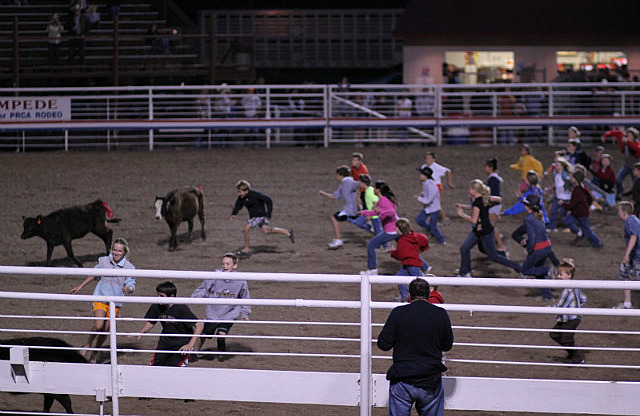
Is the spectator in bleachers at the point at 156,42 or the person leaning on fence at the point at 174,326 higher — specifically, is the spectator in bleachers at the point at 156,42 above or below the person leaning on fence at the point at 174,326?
above

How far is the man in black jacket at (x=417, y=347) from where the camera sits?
681cm

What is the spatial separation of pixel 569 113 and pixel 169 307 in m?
18.0

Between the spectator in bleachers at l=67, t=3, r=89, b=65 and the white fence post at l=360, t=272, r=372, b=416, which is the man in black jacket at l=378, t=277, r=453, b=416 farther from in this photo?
the spectator in bleachers at l=67, t=3, r=89, b=65

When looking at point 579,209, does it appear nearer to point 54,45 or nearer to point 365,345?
point 365,345

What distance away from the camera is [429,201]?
1593 cm

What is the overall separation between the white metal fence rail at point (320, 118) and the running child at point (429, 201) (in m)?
7.56

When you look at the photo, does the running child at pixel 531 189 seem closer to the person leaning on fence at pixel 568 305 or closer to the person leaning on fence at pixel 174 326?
the person leaning on fence at pixel 568 305

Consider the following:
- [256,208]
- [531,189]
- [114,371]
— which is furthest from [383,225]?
[114,371]

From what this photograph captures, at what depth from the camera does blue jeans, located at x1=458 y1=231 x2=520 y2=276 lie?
14.2m

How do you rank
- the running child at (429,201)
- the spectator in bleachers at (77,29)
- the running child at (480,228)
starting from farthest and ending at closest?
the spectator in bleachers at (77,29), the running child at (429,201), the running child at (480,228)

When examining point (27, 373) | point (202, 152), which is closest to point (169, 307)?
point (27, 373)

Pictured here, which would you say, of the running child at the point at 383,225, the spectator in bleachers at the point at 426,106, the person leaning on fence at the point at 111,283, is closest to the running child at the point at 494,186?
the running child at the point at 383,225

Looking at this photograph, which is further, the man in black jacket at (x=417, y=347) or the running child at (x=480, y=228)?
the running child at (x=480, y=228)

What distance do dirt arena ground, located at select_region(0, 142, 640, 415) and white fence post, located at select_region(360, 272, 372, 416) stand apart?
7.24ft
